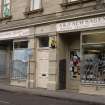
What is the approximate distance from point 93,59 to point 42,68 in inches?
182

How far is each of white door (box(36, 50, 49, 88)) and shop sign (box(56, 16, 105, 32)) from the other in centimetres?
243

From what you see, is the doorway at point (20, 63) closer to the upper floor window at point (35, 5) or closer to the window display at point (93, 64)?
the upper floor window at point (35, 5)

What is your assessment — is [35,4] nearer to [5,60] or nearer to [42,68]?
[42,68]

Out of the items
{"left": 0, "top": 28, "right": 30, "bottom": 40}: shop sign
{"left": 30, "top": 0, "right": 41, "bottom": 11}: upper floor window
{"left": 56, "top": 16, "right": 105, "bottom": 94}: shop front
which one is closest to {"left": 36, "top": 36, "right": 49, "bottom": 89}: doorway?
{"left": 0, "top": 28, "right": 30, "bottom": 40}: shop sign

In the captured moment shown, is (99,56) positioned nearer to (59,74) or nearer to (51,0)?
(59,74)

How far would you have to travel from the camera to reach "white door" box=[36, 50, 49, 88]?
24.7m

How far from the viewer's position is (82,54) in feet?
71.7

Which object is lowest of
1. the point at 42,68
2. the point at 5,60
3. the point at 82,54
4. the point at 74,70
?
the point at 74,70

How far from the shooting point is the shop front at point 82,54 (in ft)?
68.2

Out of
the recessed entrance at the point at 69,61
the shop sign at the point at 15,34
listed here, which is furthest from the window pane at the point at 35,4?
the recessed entrance at the point at 69,61

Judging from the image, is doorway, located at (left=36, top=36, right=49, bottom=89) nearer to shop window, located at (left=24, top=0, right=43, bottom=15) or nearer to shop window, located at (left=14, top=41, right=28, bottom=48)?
shop window, located at (left=14, top=41, right=28, bottom=48)

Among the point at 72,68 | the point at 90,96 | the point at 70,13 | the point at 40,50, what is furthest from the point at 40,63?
the point at 90,96

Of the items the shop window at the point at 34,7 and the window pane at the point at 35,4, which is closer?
the shop window at the point at 34,7

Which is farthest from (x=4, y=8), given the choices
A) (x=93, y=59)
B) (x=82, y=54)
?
(x=93, y=59)
